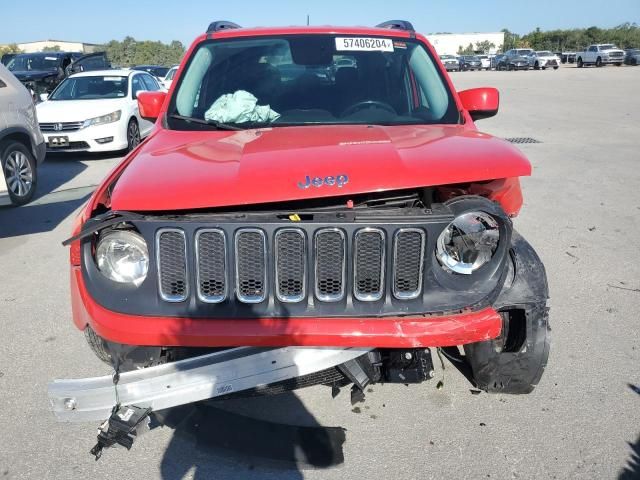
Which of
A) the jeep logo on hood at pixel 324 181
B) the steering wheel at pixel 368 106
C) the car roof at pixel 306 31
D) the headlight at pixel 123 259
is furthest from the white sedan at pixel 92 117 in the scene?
the jeep logo on hood at pixel 324 181

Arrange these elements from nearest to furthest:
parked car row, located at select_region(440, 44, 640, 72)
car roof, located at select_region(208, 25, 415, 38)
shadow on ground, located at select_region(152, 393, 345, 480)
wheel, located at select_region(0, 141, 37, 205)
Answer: shadow on ground, located at select_region(152, 393, 345, 480) < car roof, located at select_region(208, 25, 415, 38) < wheel, located at select_region(0, 141, 37, 205) < parked car row, located at select_region(440, 44, 640, 72)

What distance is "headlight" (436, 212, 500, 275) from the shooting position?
2441 mm

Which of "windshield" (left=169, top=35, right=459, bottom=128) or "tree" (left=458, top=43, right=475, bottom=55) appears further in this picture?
"tree" (left=458, top=43, right=475, bottom=55)

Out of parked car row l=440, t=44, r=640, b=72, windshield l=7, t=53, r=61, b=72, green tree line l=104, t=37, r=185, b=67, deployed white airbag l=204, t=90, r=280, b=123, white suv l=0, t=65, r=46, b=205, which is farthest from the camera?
green tree line l=104, t=37, r=185, b=67

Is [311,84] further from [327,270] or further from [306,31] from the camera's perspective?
[327,270]

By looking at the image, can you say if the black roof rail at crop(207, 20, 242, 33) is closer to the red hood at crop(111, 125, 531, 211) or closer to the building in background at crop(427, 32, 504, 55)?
the red hood at crop(111, 125, 531, 211)

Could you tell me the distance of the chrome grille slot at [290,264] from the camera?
2.26 m

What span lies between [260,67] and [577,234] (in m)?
3.77

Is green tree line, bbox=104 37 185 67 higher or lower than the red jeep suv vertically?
higher

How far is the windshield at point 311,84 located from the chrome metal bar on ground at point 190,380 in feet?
5.26

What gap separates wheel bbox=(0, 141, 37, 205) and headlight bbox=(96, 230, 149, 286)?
5180mm

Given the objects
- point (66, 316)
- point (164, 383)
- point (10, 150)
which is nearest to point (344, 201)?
point (164, 383)

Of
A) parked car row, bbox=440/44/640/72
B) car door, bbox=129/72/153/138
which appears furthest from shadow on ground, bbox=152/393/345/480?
parked car row, bbox=440/44/640/72

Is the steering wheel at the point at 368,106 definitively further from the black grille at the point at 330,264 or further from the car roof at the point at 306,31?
the black grille at the point at 330,264
